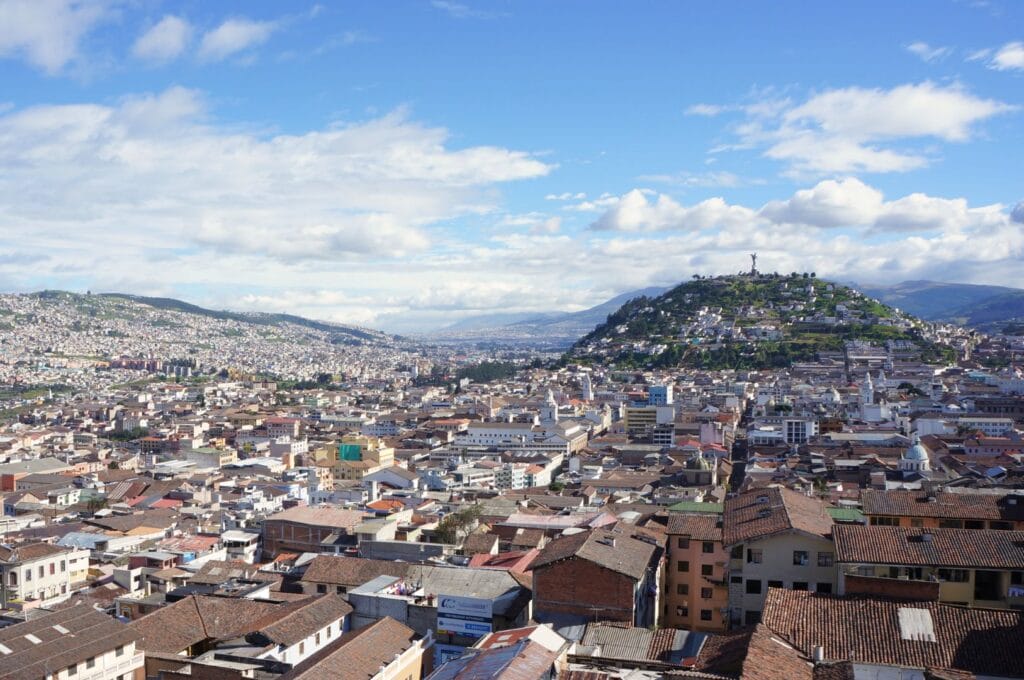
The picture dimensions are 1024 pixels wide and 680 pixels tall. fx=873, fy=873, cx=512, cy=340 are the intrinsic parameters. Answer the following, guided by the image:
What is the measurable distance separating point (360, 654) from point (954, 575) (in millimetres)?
8911

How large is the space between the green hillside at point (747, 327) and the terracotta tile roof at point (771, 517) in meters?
81.4

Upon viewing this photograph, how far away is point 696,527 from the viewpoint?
1819cm

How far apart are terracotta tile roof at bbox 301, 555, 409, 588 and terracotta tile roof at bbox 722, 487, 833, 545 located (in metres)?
7.11

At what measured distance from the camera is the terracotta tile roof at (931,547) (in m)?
12.4

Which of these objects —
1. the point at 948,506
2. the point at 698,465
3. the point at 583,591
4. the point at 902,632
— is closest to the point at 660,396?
the point at 698,465

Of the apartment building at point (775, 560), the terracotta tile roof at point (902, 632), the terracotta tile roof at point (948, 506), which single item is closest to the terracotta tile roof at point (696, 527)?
the apartment building at point (775, 560)

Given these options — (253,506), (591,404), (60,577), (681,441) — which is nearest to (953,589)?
(60,577)

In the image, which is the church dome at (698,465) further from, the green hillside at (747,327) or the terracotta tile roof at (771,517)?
the green hillside at (747,327)

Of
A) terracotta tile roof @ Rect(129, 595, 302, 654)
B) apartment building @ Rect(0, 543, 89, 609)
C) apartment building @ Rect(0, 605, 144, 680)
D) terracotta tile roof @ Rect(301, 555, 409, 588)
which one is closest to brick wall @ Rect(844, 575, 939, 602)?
terracotta tile roof @ Rect(301, 555, 409, 588)

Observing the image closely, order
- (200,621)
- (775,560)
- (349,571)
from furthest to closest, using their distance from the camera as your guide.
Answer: (349,571), (200,621), (775,560)

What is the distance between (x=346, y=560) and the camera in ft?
66.3

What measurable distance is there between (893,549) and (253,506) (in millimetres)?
29614

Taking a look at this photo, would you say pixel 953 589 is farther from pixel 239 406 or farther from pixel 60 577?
pixel 239 406

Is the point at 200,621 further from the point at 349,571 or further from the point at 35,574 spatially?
the point at 35,574
